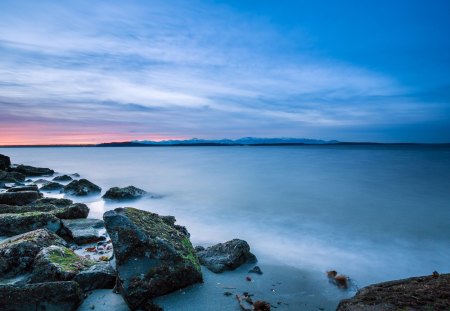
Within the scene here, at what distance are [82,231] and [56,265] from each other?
3.28 metres

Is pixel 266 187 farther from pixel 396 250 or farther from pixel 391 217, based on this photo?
pixel 396 250

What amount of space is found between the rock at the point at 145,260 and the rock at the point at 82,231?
2762 millimetres

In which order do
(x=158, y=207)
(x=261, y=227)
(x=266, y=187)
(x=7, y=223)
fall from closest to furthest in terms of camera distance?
(x=7, y=223)
(x=261, y=227)
(x=158, y=207)
(x=266, y=187)

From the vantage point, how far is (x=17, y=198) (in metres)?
10.6

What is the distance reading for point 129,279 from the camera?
14.2 ft

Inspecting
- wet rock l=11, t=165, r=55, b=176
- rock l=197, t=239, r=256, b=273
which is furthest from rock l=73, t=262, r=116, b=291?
wet rock l=11, t=165, r=55, b=176

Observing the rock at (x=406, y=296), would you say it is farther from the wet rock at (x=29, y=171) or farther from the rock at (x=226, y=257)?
the wet rock at (x=29, y=171)

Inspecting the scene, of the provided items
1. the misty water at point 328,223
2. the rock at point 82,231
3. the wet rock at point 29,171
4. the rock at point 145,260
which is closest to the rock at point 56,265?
the rock at point 145,260

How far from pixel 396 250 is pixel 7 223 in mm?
9836

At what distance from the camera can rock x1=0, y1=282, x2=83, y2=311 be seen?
361 cm

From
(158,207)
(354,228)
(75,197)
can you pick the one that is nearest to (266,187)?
(158,207)

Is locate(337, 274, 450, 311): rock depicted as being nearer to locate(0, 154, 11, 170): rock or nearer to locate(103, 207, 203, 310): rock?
locate(103, 207, 203, 310): rock

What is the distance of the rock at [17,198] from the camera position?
10320mm

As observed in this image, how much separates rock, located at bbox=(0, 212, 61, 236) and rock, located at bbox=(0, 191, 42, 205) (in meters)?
3.84
